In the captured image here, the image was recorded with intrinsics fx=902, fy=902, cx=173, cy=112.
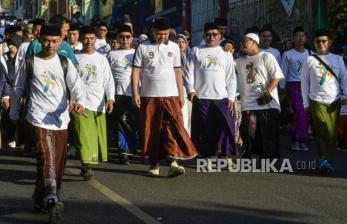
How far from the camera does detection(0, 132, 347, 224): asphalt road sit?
8327 mm

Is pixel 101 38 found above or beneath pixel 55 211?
above

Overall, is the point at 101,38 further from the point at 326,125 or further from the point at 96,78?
the point at 326,125

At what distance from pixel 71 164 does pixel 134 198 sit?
3.22 m

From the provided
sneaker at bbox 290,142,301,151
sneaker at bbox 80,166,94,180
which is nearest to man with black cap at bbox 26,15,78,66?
sneaker at bbox 80,166,94,180

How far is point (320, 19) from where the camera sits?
2209 centimetres

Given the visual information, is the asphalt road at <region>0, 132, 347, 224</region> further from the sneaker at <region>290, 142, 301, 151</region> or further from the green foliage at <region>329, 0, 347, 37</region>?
the green foliage at <region>329, 0, 347, 37</region>

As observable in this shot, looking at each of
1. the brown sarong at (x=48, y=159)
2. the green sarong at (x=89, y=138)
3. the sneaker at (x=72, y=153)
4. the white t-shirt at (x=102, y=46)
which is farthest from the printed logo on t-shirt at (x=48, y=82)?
the white t-shirt at (x=102, y=46)

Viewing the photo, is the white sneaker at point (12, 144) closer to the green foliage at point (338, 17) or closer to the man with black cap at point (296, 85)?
the man with black cap at point (296, 85)

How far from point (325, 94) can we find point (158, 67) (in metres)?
2.15

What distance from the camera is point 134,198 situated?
9375 millimetres

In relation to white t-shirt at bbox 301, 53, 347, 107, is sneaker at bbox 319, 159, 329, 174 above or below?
below

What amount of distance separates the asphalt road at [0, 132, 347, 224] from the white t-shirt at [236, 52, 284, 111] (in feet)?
3.10

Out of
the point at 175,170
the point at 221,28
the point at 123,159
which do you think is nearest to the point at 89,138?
the point at 175,170

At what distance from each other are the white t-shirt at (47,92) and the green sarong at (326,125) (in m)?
4.04
